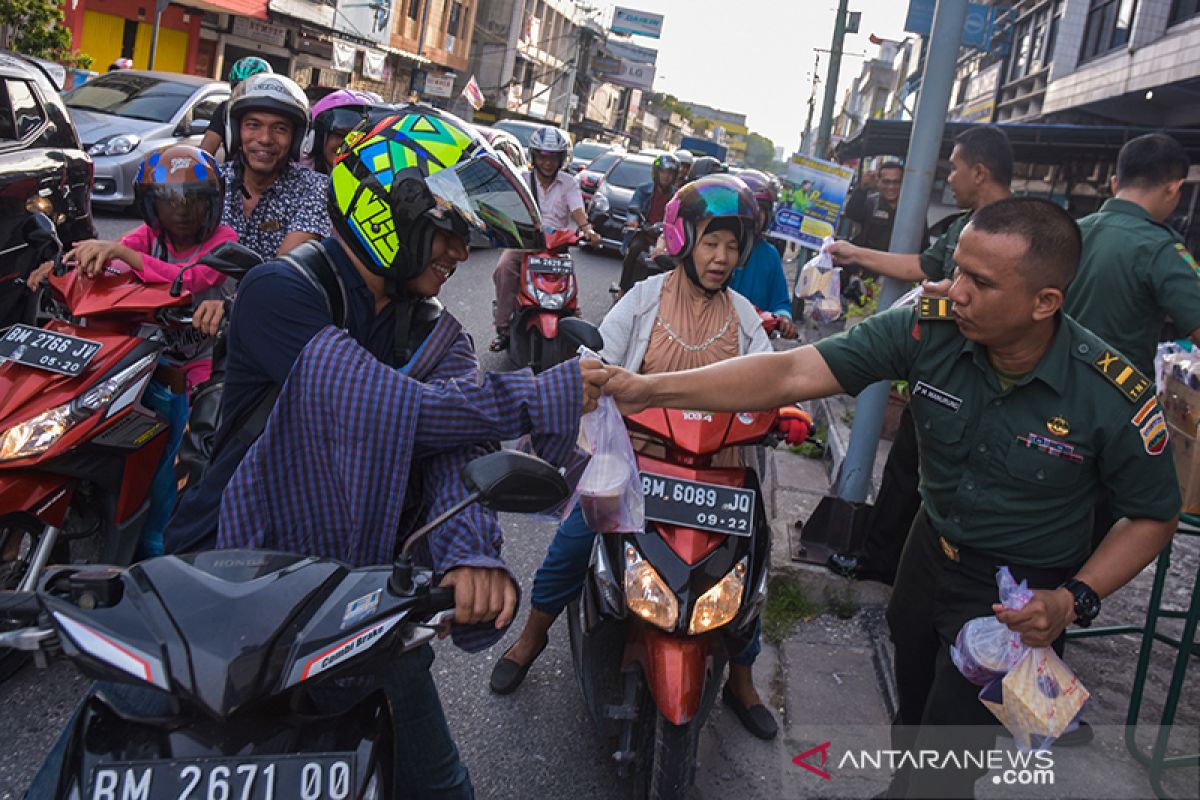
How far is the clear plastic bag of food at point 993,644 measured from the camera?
8.27 ft

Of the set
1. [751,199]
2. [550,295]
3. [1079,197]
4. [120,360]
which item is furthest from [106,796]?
[1079,197]

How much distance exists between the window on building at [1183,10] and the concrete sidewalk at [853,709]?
45.0 feet

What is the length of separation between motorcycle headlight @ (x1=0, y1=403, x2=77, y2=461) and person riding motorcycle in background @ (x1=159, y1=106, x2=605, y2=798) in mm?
1096

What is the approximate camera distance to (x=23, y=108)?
631cm

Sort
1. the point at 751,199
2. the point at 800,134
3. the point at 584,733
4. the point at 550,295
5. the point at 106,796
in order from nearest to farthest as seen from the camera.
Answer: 1. the point at 106,796
2. the point at 584,733
3. the point at 751,199
4. the point at 550,295
5. the point at 800,134

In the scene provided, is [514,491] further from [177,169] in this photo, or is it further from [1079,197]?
[1079,197]

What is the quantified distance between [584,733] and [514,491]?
6.91ft

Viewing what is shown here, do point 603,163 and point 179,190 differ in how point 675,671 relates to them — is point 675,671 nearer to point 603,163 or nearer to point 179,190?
point 179,190

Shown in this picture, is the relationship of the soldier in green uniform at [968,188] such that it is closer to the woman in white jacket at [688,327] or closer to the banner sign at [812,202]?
the woman in white jacket at [688,327]

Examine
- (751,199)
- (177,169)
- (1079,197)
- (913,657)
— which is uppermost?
(1079,197)

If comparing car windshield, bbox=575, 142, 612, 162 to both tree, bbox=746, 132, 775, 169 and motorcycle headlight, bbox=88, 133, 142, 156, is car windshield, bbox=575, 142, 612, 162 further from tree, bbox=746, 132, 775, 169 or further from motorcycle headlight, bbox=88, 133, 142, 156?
tree, bbox=746, 132, 775, 169

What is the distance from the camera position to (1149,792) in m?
3.63

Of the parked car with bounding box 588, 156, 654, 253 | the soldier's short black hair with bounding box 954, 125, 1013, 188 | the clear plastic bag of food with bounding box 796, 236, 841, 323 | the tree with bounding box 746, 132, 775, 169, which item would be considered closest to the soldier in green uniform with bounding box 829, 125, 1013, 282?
the soldier's short black hair with bounding box 954, 125, 1013, 188

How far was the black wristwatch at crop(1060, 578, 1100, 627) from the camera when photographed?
2.56m
